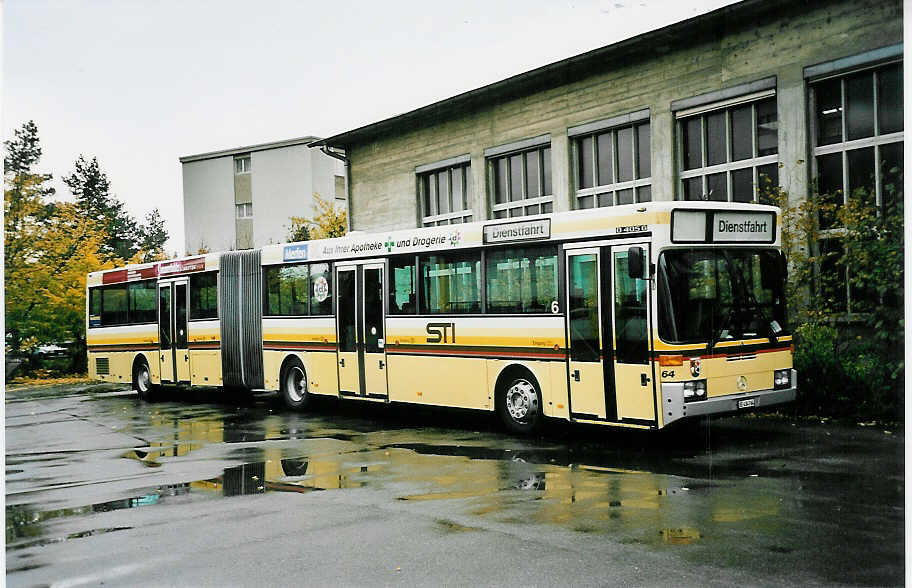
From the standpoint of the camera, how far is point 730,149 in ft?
56.9

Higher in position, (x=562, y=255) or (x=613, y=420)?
(x=562, y=255)

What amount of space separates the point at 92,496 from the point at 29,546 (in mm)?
1967

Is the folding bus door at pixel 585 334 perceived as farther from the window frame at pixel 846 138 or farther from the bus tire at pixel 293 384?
the bus tire at pixel 293 384

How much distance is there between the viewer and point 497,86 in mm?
21641

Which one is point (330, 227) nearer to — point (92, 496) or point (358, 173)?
point (358, 173)

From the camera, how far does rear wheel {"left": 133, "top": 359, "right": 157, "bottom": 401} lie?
2138 centimetres

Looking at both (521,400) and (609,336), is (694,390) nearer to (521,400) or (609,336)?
(609,336)

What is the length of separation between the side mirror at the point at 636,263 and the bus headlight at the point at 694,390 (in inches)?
52.2

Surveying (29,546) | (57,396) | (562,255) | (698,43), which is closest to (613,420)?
(562,255)

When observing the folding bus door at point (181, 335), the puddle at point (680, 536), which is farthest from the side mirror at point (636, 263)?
the folding bus door at point (181, 335)

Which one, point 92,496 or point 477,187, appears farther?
point 477,187

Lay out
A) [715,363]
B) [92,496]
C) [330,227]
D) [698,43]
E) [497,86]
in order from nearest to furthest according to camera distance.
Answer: [92,496] → [715,363] → [698,43] → [497,86] → [330,227]

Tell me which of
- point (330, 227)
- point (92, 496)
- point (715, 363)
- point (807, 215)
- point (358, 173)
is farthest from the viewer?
point (330, 227)

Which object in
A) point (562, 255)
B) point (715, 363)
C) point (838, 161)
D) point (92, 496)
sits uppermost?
point (838, 161)
